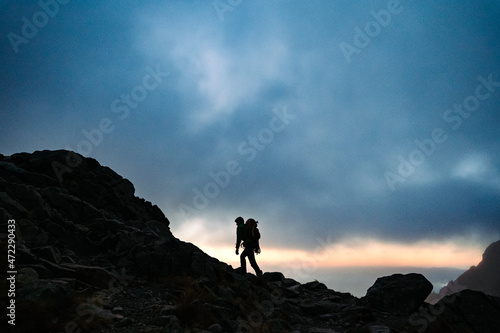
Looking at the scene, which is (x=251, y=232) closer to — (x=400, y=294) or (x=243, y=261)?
(x=243, y=261)

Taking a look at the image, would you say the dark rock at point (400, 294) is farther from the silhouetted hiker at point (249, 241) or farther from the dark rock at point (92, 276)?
the dark rock at point (92, 276)

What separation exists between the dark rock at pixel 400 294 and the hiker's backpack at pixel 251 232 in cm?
647

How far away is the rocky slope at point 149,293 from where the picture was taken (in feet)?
29.2

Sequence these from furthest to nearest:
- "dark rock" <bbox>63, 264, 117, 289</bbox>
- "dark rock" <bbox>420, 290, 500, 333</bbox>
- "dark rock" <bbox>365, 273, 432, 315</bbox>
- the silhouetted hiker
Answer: the silhouetted hiker, "dark rock" <bbox>365, 273, 432, 315</bbox>, "dark rock" <bbox>420, 290, 500, 333</bbox>, "dark rock" <bbox>63, 264, 117, 289</bbox>

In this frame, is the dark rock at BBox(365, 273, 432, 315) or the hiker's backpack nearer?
the dark rock at BBox(365, 273, 432, 315)

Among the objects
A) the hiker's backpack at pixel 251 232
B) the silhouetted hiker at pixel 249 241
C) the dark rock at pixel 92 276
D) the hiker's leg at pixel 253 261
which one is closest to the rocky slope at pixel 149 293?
the dark rock at pixel 92 276

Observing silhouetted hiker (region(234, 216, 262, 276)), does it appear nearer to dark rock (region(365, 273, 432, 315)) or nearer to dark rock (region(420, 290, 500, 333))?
dark rock (region(365, 273, 432, 315))

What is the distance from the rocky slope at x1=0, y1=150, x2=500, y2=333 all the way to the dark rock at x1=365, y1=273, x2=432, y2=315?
0.04 metres

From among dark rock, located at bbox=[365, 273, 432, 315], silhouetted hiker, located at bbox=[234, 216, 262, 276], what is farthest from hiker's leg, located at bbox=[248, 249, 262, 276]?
dark rock, located at bbox=[365, 273, 432, 315]

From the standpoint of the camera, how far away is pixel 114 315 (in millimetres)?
9328

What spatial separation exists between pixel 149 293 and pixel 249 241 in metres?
7.25

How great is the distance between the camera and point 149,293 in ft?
39.0

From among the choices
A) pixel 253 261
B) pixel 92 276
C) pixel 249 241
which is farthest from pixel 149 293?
pixel 253 261

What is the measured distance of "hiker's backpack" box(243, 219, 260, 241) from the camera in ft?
59.5
